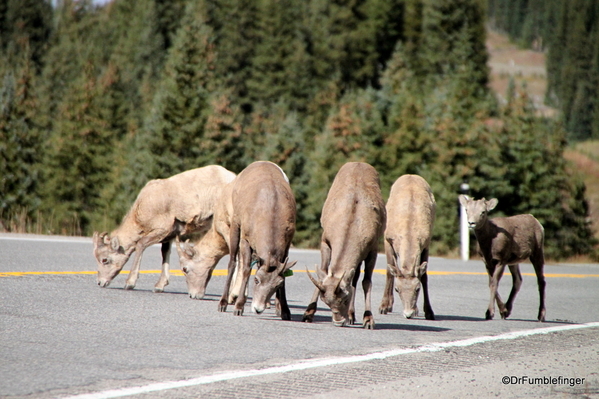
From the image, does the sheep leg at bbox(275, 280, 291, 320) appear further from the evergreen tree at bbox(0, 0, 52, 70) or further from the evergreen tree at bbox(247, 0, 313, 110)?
the evergreen tree at bbox(0, 0, 52, 70)

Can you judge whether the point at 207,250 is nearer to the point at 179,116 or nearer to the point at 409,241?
the point at 409,241

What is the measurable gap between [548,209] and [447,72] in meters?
27.1

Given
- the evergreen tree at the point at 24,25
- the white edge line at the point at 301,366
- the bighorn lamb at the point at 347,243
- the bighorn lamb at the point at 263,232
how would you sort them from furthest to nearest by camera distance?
the evergreen tree at the point at 24,25, the bighorn lamb at the point at 263,232, the bighorn lamb at the point at 347,243, the white edge line at the point at 301,366

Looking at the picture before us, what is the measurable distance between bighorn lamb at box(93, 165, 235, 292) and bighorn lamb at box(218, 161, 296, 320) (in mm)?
2388

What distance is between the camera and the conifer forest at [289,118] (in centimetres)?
3847

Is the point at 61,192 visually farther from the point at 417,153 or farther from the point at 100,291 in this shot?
the point at 100,291

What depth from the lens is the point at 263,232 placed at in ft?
34.7

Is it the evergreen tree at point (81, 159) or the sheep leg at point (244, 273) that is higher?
the evergreen tree at point (81, 159)

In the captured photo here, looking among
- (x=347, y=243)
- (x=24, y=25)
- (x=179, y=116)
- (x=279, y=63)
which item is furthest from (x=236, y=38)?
(x=347, y=243)

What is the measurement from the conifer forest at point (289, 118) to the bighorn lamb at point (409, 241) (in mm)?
17919

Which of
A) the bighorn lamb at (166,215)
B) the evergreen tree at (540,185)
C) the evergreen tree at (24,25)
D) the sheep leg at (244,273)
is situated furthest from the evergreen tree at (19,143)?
the evergreen tree at (24,25)

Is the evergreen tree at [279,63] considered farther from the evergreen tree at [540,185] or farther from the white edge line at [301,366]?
the white edge line at [301,366]

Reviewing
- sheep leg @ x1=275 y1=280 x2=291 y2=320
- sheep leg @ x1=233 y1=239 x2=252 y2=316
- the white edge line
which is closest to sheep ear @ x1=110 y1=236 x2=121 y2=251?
sheep leg @ x1=233 y1=239 x2=252 y2=316

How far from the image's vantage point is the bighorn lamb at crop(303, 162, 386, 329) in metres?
9.84
